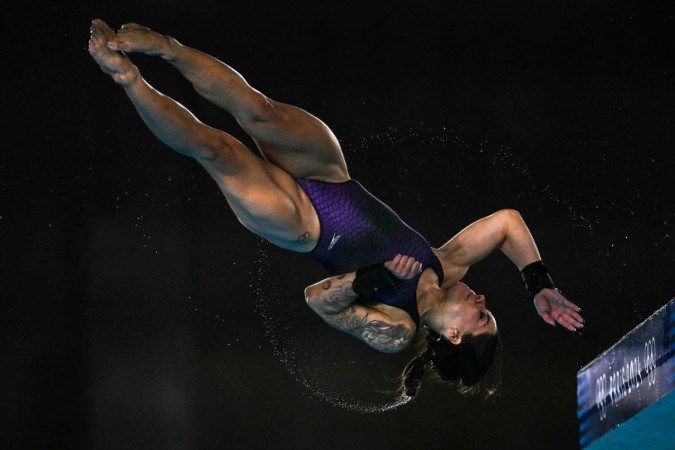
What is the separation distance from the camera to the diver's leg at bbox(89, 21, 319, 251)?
3645mm

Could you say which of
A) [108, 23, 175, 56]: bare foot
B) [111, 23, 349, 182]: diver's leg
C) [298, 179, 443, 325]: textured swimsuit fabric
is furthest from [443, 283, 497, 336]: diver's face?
[108, 23, 175, 56]: bare foot

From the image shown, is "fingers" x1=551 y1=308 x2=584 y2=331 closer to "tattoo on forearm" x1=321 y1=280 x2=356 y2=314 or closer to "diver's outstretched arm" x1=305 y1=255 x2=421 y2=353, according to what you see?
"diver's outstretched arm" x1=305 y1=255 x2=421 y2=353

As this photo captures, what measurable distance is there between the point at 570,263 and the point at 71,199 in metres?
3.01

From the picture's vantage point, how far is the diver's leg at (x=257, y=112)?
366cm

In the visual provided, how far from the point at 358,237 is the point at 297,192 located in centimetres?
31

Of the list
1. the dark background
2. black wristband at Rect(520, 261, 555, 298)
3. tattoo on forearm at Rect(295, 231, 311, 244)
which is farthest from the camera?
the dark background

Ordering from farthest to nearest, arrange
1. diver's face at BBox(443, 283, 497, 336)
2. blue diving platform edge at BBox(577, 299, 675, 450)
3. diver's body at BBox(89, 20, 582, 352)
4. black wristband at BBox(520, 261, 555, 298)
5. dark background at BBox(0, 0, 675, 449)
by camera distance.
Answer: dark background at BBox(0, 0, 675, 449)
black wristband at BBox(520, 261, 555, 298)
diver's face at BBox(443, 283, 497, 336)
diver's body at BBox(89, 20, 582, 352)
blue diving platform edge at BBox(577, 299, 675, 450)

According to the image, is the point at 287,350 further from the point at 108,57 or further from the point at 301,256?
the point at 108,57

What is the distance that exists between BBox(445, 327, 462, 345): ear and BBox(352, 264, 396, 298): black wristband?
445mm

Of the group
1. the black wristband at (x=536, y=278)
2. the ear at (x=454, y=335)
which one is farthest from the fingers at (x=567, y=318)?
the ear at (x=454, y=335)

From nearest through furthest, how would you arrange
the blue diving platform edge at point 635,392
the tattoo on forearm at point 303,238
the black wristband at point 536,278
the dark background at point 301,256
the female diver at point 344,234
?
the blue diving platform edge at point 635,392
the female diver at point 344,234
the tattoo on forearm at point 303,238
the black wristband at point 536,278
the dark background at point 301,256

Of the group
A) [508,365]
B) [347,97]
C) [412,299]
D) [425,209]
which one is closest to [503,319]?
[508,365]

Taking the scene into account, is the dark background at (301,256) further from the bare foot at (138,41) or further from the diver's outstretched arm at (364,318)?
the bare foot at (138,41)

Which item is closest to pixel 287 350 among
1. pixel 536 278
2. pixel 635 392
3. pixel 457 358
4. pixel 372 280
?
pixel 457 358
